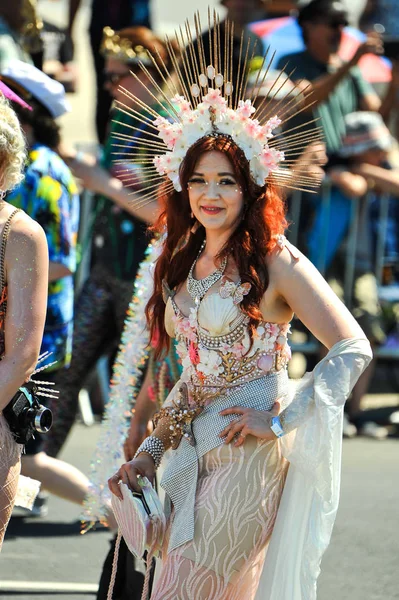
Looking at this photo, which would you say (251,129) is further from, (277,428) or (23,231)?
(277,428)

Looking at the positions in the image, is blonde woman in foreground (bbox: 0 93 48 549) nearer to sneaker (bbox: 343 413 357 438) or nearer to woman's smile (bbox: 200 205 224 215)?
woman's smile (bbox: 200 205 224 215)

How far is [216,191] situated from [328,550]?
2456 millimetres

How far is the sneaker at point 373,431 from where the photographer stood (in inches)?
320

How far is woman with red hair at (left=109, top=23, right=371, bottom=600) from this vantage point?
12.0 ft

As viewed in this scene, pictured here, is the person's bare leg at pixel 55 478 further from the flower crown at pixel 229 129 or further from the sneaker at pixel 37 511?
the flower crown at pixel 229 129

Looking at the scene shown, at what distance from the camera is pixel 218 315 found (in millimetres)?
3816

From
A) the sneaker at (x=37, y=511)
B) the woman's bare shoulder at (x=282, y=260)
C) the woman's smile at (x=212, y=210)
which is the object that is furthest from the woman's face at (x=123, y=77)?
the woman's bare shoulder at (x=282, y=260)

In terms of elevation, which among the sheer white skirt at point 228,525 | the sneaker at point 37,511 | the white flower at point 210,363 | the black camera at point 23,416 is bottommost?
the sneaker at point 37,511

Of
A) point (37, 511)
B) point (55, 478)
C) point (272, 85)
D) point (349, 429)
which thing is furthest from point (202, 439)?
point (349, 429)

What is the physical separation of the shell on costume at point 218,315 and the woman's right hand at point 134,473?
442mm

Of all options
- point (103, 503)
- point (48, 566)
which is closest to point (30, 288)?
point (103, 503)

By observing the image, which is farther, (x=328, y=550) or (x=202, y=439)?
(x=328, y=550)

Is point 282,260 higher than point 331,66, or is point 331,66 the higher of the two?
point 331,66

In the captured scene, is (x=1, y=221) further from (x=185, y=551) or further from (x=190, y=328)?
(x=185, y=551)
